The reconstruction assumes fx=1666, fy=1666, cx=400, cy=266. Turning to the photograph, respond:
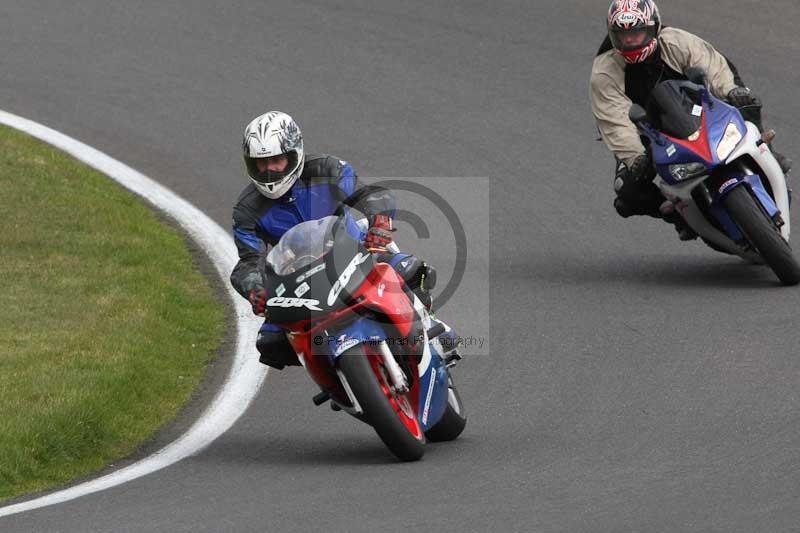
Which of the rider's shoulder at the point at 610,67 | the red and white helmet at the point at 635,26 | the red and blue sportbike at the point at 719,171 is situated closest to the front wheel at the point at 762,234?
the red and blue sportbike at the point at 719,171

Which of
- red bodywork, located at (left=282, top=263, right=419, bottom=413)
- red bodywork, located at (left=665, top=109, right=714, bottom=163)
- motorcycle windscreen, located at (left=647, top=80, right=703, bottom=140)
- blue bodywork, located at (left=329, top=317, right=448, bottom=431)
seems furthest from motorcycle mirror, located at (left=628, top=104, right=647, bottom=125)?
red bodywork, located at (left=282, top=263, right=419, bottom=413)

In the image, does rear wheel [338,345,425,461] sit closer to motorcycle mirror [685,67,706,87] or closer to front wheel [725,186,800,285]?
front wheel [725,186,800,285]

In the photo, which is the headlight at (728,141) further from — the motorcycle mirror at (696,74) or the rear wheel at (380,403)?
the rear wheel at (380,403)

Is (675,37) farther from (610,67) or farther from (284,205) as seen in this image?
(284,205)

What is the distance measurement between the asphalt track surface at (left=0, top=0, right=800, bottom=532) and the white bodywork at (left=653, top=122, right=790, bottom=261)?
314 millimetres

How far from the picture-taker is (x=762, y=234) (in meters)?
11.0

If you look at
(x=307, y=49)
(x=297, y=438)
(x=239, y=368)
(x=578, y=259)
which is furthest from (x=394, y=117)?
(x=297, y=438)

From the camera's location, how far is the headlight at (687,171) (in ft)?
37.3

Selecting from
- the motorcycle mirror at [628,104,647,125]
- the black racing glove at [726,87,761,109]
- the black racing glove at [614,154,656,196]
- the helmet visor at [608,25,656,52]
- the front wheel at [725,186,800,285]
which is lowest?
the front wheel at [725,186,800,285]

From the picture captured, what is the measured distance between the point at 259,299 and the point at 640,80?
4.75m

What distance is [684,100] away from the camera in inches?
455

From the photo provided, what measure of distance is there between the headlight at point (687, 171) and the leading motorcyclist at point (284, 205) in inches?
125

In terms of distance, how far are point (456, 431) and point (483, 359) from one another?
1.60 m

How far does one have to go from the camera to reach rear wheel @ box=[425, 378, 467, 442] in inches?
344
